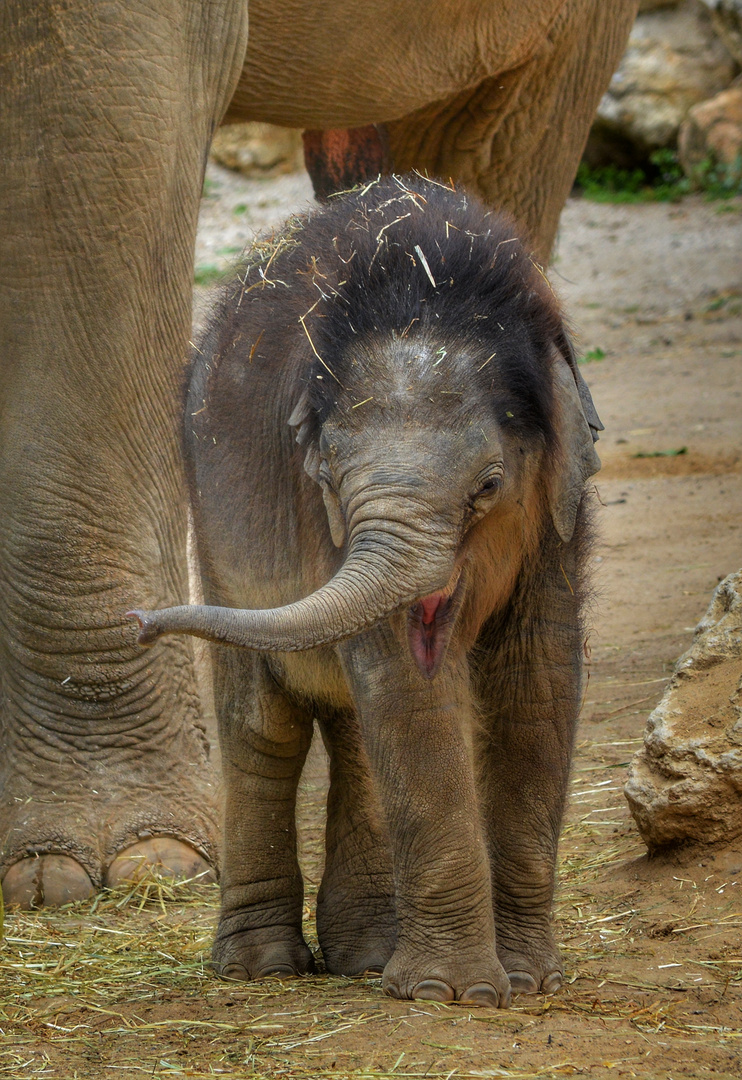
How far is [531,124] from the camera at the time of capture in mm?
6438

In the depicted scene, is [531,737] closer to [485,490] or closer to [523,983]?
[523,983]

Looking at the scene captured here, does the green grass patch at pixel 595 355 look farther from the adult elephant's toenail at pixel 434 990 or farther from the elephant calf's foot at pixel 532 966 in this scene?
the adult elephant's toenail at pixel 434 990

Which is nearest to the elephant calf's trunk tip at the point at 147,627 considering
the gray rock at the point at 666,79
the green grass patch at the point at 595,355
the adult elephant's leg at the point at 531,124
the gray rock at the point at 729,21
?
the adult elephant's leg at the point at 531,124

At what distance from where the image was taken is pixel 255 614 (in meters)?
2.60

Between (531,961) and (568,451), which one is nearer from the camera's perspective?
(568,451)

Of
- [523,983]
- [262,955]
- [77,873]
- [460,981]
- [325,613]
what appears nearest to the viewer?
[325,613]

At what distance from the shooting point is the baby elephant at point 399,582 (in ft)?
9.37

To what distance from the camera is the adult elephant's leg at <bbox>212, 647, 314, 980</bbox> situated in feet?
11.8

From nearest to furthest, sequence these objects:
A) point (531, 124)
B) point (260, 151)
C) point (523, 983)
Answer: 1. point (523, 983)
2. point (531, 124)
3. point (260, 151)

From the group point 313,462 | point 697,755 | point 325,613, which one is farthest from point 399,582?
point 697,755

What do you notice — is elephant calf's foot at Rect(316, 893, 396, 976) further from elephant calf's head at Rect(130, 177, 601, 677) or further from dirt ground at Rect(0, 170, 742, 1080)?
elephant calf's head at Rect(130, 177, 601, 677)

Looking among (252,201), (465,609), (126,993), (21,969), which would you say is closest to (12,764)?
(21,969)

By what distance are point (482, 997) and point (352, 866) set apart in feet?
1.99

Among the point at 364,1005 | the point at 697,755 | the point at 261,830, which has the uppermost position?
the point at 697,755
